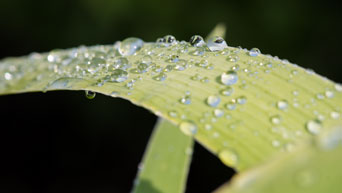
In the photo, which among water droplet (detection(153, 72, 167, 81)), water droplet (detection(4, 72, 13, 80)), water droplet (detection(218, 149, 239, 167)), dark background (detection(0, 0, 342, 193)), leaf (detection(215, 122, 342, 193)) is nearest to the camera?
leaf (detection(215, 122, 342, 193))

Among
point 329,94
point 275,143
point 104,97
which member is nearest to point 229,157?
point 275,143

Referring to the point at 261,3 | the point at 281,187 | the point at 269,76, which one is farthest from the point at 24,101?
the point at 281,187

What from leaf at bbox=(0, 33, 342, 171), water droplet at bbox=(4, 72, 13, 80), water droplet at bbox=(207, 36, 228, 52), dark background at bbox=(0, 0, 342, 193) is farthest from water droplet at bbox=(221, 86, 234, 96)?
dark background at bbox=(0, 0, 342, 193)

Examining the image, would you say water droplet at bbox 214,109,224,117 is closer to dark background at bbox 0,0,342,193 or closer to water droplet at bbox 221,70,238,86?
water droplet at bbox 221,70,238,86

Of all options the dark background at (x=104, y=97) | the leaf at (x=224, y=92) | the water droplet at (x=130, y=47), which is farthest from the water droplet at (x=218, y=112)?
the dark background at (x=104, y=97)

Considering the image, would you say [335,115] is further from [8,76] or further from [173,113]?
[8,76]

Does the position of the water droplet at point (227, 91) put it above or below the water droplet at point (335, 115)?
below

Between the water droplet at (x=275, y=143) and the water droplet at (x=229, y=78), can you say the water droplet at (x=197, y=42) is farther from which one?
the water droplet at (x=275, y=143)

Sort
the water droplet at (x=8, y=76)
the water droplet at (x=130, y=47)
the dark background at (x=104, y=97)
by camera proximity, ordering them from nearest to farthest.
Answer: the water droplet at (x=130, y=47), the water droplet at (x=8, y=76), the dark background at (x=104, y=97)
